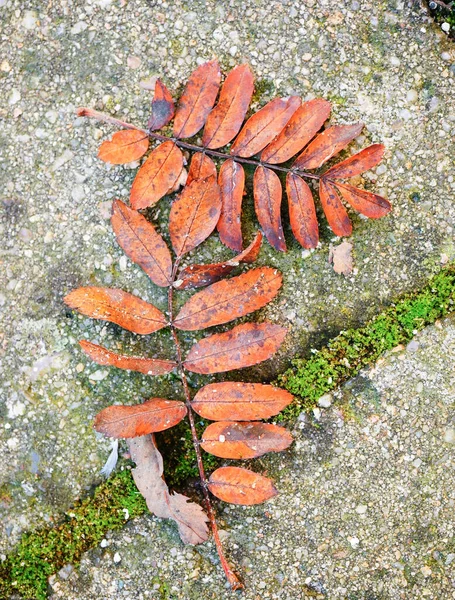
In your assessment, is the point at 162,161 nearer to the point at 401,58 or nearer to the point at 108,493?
the point at 401,58

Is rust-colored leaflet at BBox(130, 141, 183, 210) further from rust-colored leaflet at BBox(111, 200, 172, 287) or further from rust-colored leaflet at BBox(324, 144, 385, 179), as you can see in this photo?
rust-colored leaflet at BBox(324, 144, 385, 179)

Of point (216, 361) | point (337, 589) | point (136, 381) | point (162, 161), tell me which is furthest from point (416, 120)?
point (337, 589)

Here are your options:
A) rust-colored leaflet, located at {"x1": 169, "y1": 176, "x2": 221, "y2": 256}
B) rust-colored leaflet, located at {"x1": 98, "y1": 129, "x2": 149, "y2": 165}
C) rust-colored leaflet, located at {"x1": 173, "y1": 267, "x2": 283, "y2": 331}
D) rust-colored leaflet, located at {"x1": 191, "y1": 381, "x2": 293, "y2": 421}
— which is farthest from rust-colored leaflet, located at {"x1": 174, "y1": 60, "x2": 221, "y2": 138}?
rust-colored leaflet, located at {"x1": 191, "y1": 381, "x2": 293, "y2": 421}

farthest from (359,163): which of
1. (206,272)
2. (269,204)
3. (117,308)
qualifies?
(117,308)

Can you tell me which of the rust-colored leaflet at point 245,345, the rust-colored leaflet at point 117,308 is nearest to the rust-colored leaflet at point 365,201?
the rust-colored leaflet at point 245,345

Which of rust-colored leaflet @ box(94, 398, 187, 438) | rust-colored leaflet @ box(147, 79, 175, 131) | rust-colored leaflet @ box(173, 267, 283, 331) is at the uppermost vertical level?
rust-colored leaflet @ box(147, 79, 175, 131)
